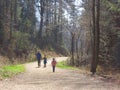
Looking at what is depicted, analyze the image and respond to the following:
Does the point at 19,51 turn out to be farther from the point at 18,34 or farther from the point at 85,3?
the point at 85,3

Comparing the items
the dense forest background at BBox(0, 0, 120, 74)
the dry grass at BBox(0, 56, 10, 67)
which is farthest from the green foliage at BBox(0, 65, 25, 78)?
the dry grass at BBox(0, 56, 10, 67)

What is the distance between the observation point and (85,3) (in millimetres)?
37062

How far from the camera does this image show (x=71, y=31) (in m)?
51.2

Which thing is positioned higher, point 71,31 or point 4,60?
point 71,31

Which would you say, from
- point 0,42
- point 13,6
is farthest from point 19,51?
point 13,6

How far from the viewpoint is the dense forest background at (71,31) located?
31859 mm

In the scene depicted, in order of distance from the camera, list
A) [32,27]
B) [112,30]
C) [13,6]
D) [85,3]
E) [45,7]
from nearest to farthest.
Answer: [112,30], [85,3], [13,6], [32,27], [45,7]

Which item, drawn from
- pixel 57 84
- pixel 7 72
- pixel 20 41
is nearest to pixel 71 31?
pixel 20 41

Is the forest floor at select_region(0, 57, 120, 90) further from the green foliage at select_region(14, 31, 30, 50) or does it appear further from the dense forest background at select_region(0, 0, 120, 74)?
the green foliage at select_region(14, 31, 30, 50)

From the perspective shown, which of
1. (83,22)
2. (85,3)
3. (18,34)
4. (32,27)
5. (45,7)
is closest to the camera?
(85,3)

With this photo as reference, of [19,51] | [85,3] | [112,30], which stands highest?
[85,3]

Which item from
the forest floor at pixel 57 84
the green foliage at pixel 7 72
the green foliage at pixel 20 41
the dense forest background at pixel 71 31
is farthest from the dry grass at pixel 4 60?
the forest floor at pixel 57 84

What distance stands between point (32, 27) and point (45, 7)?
8512 millimetres

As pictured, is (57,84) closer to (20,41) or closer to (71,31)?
(71,31)
